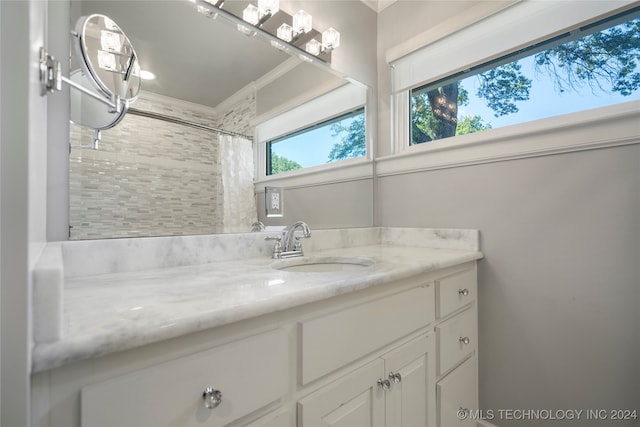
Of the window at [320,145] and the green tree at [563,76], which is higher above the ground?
the green tree at [563,76]

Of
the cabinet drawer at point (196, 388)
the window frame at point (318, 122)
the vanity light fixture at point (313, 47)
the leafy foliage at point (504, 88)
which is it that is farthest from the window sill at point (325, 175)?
the cabinet drawer at point (196, 388)

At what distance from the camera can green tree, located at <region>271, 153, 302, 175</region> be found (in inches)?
52.5

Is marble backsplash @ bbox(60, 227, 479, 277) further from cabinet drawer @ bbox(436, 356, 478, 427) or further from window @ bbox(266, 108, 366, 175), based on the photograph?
cabinet drawer @ bbox(436, 356, 478, 427)

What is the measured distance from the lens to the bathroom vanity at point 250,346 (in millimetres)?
411

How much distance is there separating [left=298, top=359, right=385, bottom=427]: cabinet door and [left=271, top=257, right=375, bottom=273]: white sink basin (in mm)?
398

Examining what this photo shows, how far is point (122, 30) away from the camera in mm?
901

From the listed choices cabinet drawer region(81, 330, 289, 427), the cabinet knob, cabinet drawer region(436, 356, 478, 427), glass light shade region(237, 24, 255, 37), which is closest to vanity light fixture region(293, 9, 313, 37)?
glass light shade region(237, 24, 255, 37)

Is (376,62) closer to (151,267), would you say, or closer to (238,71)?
(238,71)

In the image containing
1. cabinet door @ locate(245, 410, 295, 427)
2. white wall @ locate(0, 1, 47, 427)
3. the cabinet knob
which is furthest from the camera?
the cabinet knob

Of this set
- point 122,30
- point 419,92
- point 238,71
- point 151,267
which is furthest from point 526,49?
point 151,267

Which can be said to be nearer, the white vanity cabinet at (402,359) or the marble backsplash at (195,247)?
the white vanity cabinet at (402,359)

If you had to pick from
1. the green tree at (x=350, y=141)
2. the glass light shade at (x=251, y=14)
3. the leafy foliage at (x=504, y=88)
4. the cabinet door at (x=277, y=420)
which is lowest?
the cabinet door at (x=277, y=420)

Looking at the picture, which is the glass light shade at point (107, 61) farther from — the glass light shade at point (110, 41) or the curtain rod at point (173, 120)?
the curtain rod at point (173, 120)

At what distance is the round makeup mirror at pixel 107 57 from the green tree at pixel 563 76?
137 centimetres
